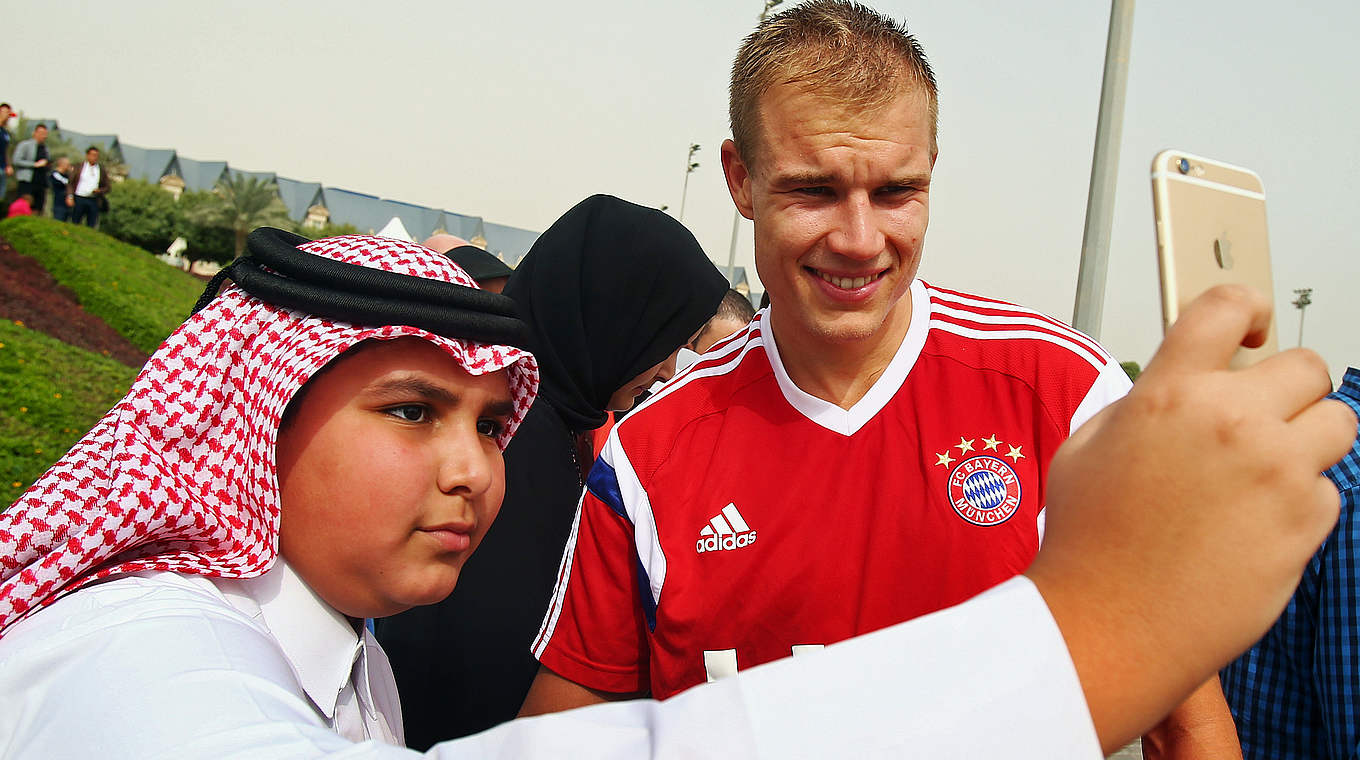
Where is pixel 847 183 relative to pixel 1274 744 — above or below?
above

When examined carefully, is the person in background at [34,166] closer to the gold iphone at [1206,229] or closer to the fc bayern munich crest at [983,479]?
the fc bayern munich crest at [983,479]

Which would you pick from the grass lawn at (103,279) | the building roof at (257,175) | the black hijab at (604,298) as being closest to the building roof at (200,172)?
the building roof at (257,175)

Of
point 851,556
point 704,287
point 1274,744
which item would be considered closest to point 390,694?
point 851,556

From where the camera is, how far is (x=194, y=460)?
1.94 meters

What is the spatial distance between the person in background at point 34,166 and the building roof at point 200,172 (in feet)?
62.7

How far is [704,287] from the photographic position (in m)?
4.52

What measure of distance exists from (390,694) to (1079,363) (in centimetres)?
199

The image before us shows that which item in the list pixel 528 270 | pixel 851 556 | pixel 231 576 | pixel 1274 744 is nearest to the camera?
pixel 231 576

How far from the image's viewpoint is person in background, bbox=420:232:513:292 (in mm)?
6680

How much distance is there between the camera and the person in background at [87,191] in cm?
2067

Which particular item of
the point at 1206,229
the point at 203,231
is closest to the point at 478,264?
the point at 1206,229

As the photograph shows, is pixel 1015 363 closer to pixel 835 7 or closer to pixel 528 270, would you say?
pixel 835 7

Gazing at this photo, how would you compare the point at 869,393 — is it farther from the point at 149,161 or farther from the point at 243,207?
the point at 149,161

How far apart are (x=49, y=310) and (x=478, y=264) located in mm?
10845
